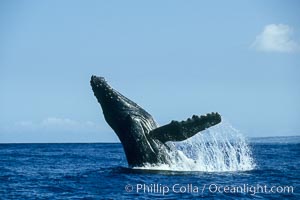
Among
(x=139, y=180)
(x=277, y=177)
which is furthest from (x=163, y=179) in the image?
(x=277, y=177)

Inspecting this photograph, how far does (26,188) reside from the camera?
536 inches

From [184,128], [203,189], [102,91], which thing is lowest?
[203,189]

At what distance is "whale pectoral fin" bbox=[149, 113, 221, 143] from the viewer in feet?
42.4

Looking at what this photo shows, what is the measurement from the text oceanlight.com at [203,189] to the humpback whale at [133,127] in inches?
60.9

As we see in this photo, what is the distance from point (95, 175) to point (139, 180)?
2.34 meters

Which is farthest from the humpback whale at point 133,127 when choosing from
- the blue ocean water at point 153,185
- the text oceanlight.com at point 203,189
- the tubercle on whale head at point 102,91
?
the text oceanlight.com at point 203,189

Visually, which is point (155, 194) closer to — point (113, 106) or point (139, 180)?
point (139, 180)

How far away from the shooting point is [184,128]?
1331 cm

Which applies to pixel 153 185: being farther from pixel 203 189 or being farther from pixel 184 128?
pixel 184 128

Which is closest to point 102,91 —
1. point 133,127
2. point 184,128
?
point 133,127

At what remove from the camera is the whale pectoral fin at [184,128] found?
12938mm

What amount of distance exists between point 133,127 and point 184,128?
174 cm

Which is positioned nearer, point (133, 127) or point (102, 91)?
point (133, 127)

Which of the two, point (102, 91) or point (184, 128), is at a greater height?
point (102, 91)
